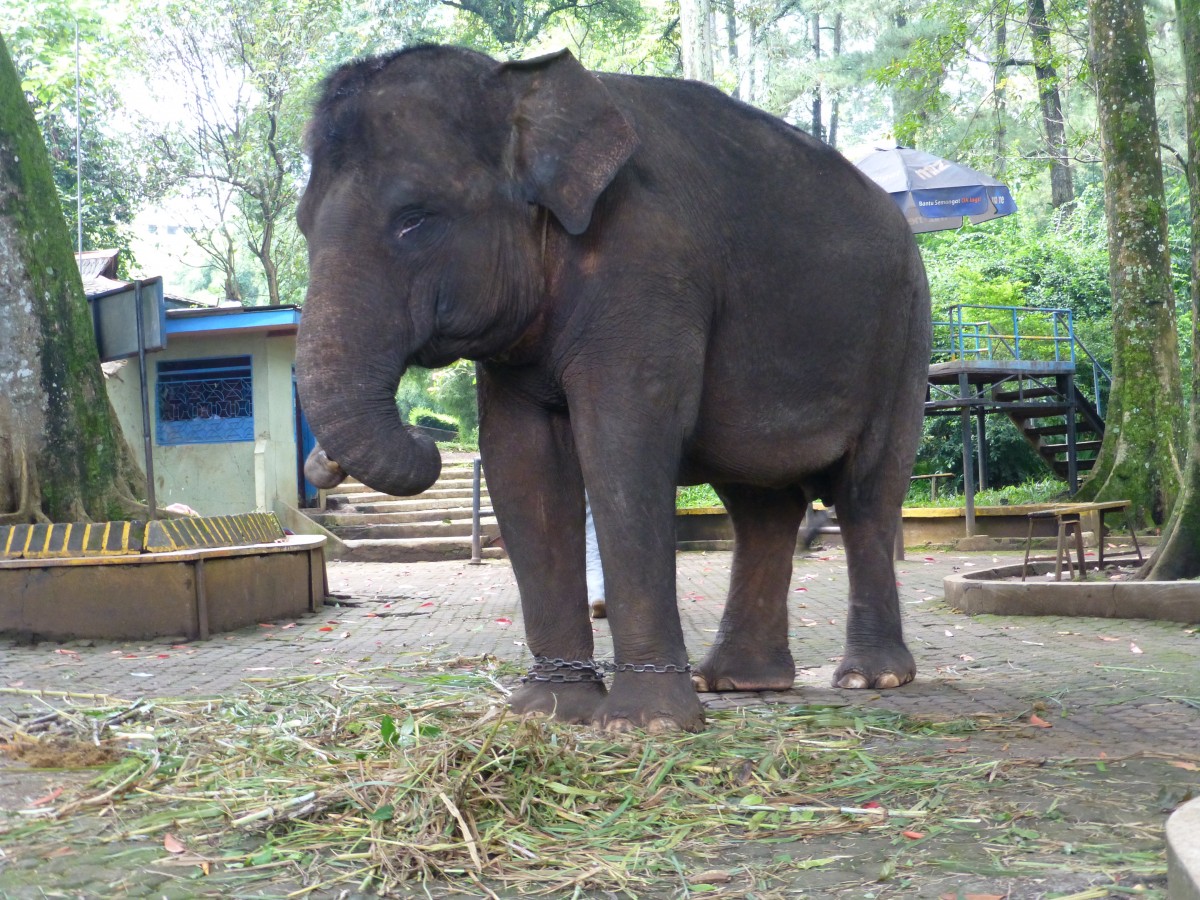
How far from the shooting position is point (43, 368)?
9211 millimetres

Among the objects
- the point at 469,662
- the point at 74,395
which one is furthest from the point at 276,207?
the point at 469,662

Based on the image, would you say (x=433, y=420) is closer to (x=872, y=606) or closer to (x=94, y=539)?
(x=94, y=539)

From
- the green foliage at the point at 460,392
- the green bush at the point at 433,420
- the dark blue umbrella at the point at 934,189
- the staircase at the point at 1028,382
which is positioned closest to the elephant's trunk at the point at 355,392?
the staircase at the point at 1028,382

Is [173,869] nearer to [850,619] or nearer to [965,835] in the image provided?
[965,835]

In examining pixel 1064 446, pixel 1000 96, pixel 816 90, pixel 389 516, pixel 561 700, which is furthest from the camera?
pixel 816 90

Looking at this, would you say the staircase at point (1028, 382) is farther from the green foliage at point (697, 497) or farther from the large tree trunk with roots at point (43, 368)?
the large tree trunk with roots at point (43, 368)

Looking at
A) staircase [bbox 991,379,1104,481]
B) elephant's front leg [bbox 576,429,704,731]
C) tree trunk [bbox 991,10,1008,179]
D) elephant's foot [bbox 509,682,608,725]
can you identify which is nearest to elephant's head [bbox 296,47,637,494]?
elephant's front leg [bbox 576,429,704,731]

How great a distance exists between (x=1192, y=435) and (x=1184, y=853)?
22.0 ft

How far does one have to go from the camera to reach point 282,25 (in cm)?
2761

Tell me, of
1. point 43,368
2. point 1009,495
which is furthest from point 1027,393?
point 43,368

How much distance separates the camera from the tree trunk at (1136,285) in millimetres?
14570

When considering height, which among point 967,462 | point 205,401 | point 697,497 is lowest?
point 697,497

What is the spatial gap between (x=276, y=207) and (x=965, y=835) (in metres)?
27.9

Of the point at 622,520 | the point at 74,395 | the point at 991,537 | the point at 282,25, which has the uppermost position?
the point at 282,25
